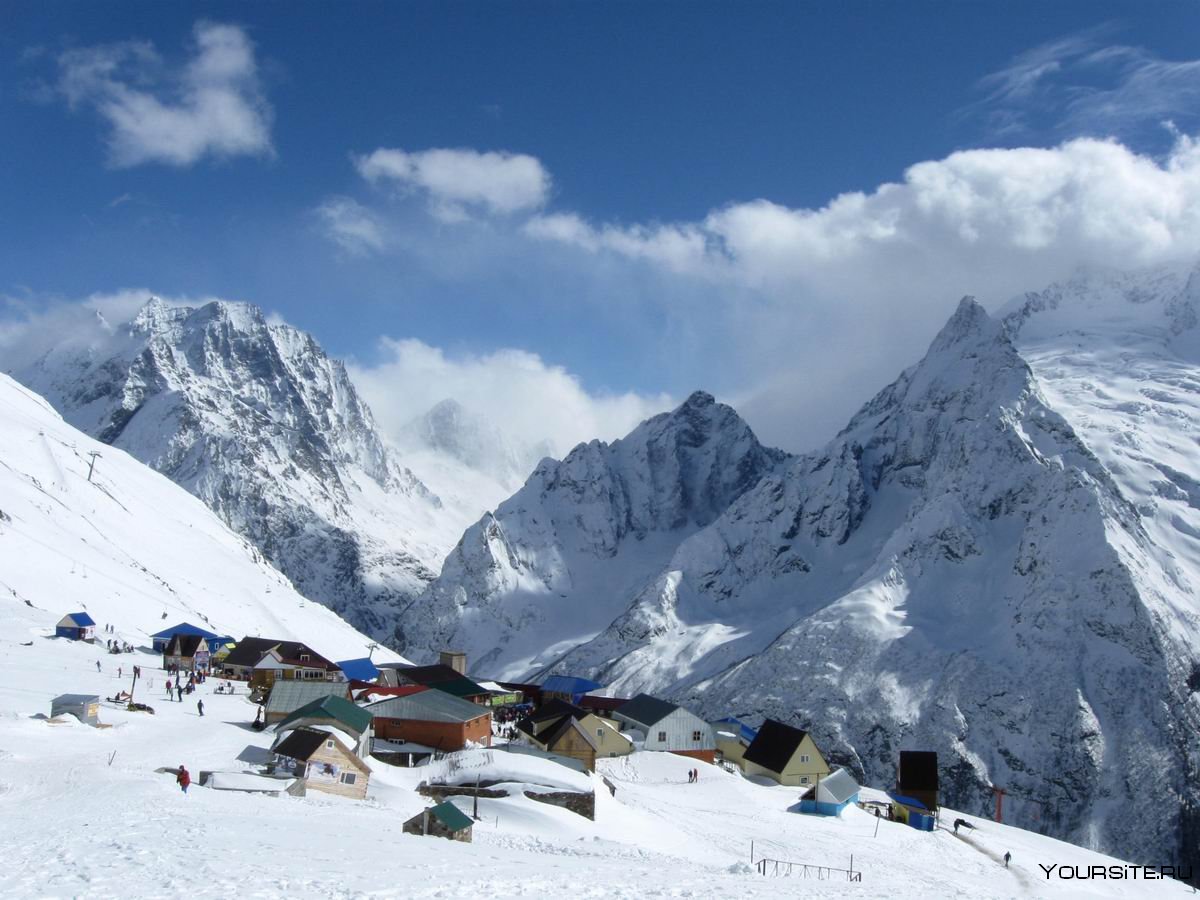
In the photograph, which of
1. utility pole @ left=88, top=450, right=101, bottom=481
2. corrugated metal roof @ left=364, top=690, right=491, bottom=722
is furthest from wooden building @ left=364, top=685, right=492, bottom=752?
utility pole @ left=88, top=450, right=101, bottom=481

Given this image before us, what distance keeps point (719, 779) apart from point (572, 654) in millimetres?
131063

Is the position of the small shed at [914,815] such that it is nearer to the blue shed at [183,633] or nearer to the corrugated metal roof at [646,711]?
the corrugated metal roof at [646,711]

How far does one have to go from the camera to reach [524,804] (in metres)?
41.0

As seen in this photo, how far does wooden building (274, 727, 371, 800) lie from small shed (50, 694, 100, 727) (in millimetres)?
9673

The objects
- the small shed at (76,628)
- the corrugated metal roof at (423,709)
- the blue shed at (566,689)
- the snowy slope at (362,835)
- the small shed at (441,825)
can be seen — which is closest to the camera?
the snowy slope at (362,835)

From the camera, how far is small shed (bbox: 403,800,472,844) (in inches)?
1270

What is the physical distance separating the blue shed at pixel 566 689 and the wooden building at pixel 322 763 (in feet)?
187

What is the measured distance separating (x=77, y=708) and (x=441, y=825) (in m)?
21.4

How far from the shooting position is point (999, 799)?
11206 centimetres

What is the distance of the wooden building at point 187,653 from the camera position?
70.2 m

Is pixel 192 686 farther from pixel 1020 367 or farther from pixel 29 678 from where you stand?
pixel 1020 367

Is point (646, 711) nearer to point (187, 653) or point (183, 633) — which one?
point (187, 653)
